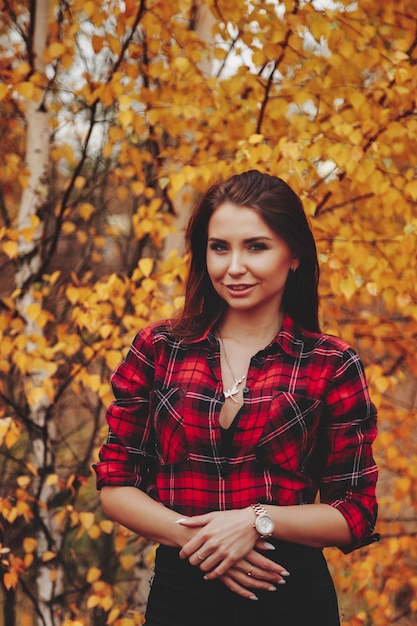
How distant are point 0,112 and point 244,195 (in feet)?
9.67

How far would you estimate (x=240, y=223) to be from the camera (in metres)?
1.80

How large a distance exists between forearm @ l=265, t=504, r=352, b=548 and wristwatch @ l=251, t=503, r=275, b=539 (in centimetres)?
1

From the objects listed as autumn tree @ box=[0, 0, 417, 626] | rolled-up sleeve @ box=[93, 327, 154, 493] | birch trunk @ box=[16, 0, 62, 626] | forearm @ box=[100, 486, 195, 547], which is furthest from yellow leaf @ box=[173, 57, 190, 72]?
forearm @ box=[100, 486, 195, 547]

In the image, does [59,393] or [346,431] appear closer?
[346,431]

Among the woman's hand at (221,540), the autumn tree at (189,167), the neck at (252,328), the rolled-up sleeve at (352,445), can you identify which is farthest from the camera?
the autumn tree at (189,167)

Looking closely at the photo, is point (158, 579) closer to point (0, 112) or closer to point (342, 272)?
point (342, 272)

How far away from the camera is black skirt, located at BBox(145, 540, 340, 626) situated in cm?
169

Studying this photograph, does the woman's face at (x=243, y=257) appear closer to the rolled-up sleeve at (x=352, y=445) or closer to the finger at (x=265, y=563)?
the rolled-up sleeve at (x=352, y=445)

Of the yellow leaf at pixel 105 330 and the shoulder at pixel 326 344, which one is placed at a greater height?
the yellow leaf at pixel 105 330

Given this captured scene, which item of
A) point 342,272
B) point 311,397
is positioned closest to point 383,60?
point 342,272

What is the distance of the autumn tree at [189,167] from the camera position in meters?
2.86

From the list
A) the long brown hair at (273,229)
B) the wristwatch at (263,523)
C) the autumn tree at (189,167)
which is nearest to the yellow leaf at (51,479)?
the autumn tree at (189,167)

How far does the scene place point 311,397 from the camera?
173 centimetres

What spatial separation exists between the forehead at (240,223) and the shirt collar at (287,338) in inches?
10.3
